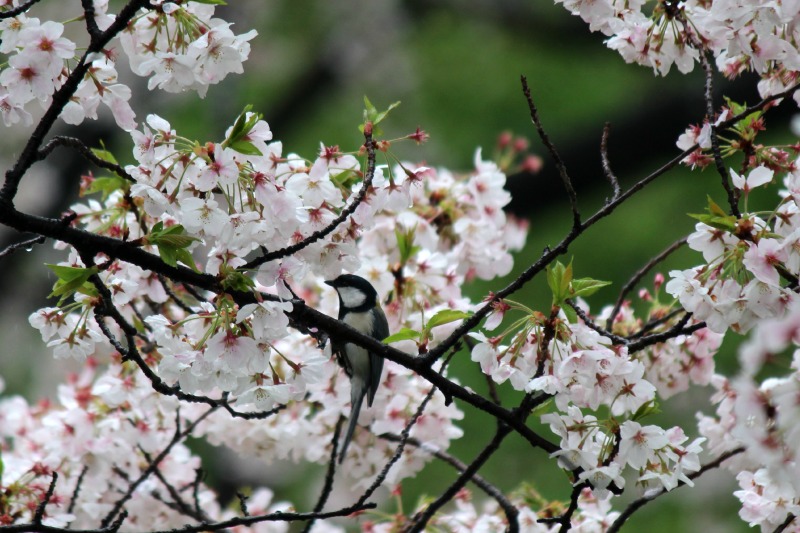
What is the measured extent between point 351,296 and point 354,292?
0.02 meters

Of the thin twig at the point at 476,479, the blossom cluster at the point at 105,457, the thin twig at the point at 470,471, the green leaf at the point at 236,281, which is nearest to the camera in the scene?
the green leaf at the point at 236,281

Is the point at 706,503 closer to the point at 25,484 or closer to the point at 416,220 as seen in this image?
the point at 416,220

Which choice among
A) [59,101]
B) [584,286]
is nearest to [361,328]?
[584,286]

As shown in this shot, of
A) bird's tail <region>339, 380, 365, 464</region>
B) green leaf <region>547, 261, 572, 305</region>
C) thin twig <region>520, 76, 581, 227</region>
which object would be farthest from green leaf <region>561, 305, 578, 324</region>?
bird's tail <region>339, 380, 365, 464</region>

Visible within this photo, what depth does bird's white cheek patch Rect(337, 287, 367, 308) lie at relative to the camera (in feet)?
7.70

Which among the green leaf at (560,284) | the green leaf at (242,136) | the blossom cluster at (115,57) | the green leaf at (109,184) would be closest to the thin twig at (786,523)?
the green leaf at (560,284)

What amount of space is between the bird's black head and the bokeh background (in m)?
2.70

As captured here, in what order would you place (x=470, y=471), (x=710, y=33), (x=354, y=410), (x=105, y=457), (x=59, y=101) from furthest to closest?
(x=105, y=457) → (x=354, y=410) → (x=470, y=471) → (x=710, y=33) → (x=59, y=101)

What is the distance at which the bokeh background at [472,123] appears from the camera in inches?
227

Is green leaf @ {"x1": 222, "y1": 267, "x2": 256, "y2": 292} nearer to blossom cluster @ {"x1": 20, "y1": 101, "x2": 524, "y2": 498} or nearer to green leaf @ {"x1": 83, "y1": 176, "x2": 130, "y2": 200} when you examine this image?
blossom cluster @ {"x1": 20, "y1": 101, "x2": 524, "y2": 498}

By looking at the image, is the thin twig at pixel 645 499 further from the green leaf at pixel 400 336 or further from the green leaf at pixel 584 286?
the green leaf at pixel 400 336

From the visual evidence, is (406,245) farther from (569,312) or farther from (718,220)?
(718,220)

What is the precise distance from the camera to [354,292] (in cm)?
235

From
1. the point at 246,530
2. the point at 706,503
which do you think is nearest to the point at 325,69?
the point at 706,503
